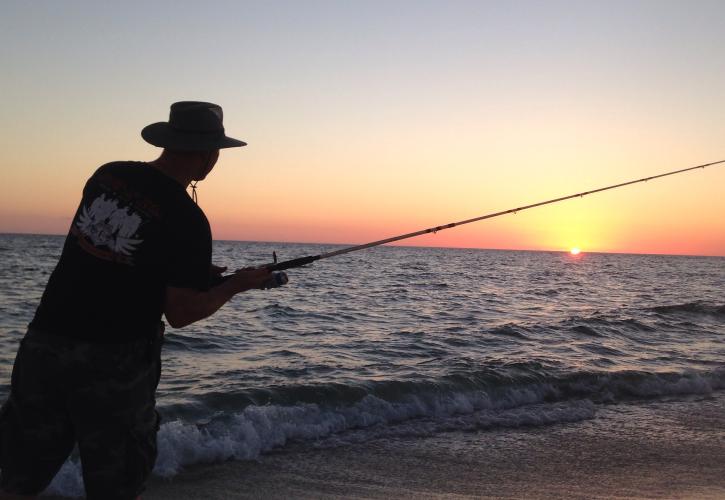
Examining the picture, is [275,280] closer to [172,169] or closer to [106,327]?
[172,169]

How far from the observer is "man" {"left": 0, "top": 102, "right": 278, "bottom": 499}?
228cm

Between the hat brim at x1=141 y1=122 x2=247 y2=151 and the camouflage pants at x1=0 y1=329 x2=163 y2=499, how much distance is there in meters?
0.75

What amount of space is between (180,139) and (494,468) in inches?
176

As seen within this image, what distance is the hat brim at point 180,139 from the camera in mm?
2492

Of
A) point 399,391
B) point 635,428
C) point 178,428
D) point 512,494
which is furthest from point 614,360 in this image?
point 178,428

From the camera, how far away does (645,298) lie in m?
24.9

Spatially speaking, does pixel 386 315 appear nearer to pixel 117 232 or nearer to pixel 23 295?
pixel 23 295

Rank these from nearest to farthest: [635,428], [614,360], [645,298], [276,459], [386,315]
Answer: [276,459] < [635,428] < [614,360] < [386,315] < [645,298]

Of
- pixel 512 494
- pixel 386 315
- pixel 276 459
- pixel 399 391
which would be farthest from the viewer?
pixel 386 315

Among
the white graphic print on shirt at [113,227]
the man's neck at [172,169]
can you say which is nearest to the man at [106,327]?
the white graphic print on shirt at [113,227]

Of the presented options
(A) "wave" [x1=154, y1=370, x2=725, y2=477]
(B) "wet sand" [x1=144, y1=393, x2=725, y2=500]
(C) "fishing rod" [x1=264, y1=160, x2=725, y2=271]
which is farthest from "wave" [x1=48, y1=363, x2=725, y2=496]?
(C) "fishing rod" [x1=264, y1=160, x2=725, y2=271]

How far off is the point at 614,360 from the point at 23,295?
44.3 feet

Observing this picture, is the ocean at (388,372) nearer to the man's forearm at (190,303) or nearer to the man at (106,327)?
the man at (106,327)

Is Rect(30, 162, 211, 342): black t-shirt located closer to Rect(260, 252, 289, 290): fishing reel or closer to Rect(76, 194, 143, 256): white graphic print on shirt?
Rect(76, 194, 143, 256): white graphic print on shirt
